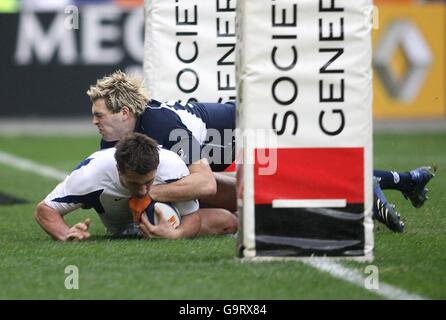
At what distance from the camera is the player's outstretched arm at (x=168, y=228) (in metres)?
7.78

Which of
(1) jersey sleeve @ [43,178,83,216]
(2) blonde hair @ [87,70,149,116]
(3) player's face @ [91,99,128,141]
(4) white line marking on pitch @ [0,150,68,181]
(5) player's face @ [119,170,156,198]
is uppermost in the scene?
(2) blonde hair @ [87,70,149,116]

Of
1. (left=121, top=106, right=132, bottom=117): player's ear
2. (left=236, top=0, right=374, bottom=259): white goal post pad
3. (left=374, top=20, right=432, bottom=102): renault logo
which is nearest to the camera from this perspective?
(left=236, top=0, right=374, bottom=259): white goal post pad

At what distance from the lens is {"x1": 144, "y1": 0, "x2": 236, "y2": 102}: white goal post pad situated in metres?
9.91

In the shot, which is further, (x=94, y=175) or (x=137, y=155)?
(x=94, y=175)

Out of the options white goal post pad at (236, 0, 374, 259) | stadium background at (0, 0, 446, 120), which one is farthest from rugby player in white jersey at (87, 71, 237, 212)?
stadium background at (0, 0, 446, 120)

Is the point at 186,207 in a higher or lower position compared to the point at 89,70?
lower

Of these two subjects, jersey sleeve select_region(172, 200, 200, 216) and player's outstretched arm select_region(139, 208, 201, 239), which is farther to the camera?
jersey sleeve select_region(172, 200, 200, 216)

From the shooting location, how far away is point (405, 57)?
2122 cm

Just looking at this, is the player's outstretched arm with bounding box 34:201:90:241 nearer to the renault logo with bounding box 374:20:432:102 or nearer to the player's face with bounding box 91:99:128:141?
the player's face with bounding box 91:99:128:141

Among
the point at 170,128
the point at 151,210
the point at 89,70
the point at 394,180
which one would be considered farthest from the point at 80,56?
the point at 151,210

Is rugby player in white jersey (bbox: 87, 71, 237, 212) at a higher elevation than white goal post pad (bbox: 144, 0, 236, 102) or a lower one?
lower

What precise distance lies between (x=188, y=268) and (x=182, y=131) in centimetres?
166

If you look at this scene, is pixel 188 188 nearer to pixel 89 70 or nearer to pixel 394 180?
pixel 394 180
